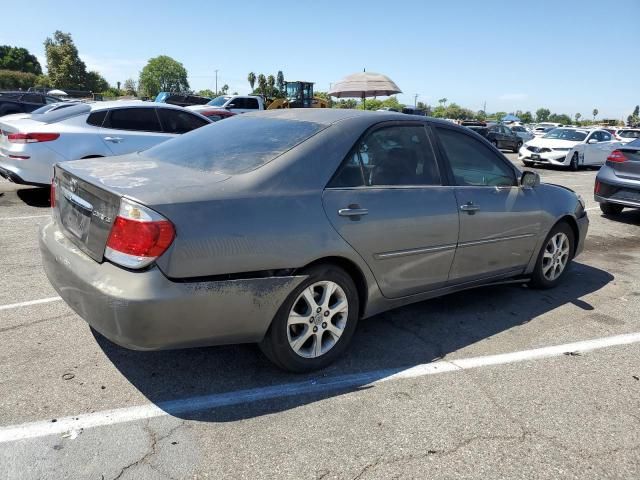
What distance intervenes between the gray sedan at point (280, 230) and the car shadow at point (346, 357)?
223 mm

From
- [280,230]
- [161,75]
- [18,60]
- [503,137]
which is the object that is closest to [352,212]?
[280,230]

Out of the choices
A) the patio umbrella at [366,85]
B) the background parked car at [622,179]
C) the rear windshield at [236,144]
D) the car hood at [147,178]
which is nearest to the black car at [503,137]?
the patio umbrella at [366,85]

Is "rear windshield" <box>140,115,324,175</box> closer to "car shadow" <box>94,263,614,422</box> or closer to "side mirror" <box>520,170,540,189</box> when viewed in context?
"car shadow" <box>94,263,614,422</box>

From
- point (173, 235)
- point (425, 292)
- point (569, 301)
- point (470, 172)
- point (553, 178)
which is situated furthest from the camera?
point (553, 178)

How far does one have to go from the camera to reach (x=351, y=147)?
3.31 meters

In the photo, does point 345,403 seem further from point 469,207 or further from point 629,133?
point 629,133

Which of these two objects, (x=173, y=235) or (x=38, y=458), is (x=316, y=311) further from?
(x=38, y=458)

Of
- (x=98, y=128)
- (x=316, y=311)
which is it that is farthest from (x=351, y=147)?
(x=98, y=128)

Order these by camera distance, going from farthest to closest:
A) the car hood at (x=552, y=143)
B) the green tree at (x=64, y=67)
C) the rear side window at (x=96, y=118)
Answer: the green tree at (x=64, y=67) < the car hood at (x=552, y=143) < the rear side window at (x=96, y=118)

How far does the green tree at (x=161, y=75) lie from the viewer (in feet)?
482

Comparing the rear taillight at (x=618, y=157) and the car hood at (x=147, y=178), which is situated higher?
the car hood at (x=147, y=178)

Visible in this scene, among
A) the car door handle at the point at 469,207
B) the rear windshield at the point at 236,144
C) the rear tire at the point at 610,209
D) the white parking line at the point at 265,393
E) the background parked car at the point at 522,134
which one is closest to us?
the white parking line at the point at 265,393

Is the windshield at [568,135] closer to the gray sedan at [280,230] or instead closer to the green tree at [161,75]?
the gray sedan at [280,230]

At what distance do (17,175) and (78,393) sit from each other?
18.5 ft
